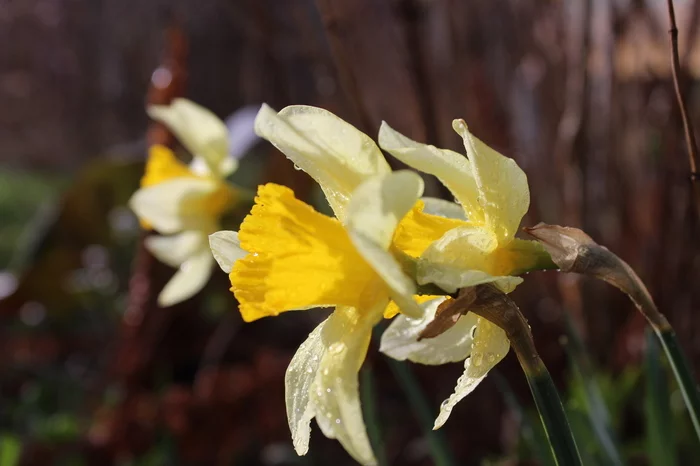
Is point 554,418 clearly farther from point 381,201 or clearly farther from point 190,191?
point 190,191

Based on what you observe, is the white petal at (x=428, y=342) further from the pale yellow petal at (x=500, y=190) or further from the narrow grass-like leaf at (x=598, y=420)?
the narrow grass-like leaf at (x=598, y=420)

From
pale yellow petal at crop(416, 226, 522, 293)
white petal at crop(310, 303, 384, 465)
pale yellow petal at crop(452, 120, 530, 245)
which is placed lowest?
white petal at crop(310, 303, 384, 465)

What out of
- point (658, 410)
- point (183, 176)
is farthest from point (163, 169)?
point (658, 410)

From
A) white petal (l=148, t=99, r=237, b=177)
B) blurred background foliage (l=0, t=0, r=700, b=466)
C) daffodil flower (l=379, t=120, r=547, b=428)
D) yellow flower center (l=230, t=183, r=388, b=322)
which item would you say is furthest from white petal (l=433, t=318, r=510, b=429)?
white petal (l=148, t=99, r=237, b=177)

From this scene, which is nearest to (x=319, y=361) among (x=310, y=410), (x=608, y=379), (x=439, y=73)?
(x=310, y=410)

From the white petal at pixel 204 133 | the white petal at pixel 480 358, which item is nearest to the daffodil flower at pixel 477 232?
the white petal at pixel 480 358

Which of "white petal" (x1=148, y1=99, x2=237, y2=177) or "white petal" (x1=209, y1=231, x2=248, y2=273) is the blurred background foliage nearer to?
"white petal" (x1=148, y1=99, x2=237, y2=177)

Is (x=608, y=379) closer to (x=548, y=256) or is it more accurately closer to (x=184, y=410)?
(x=184, y=410)
